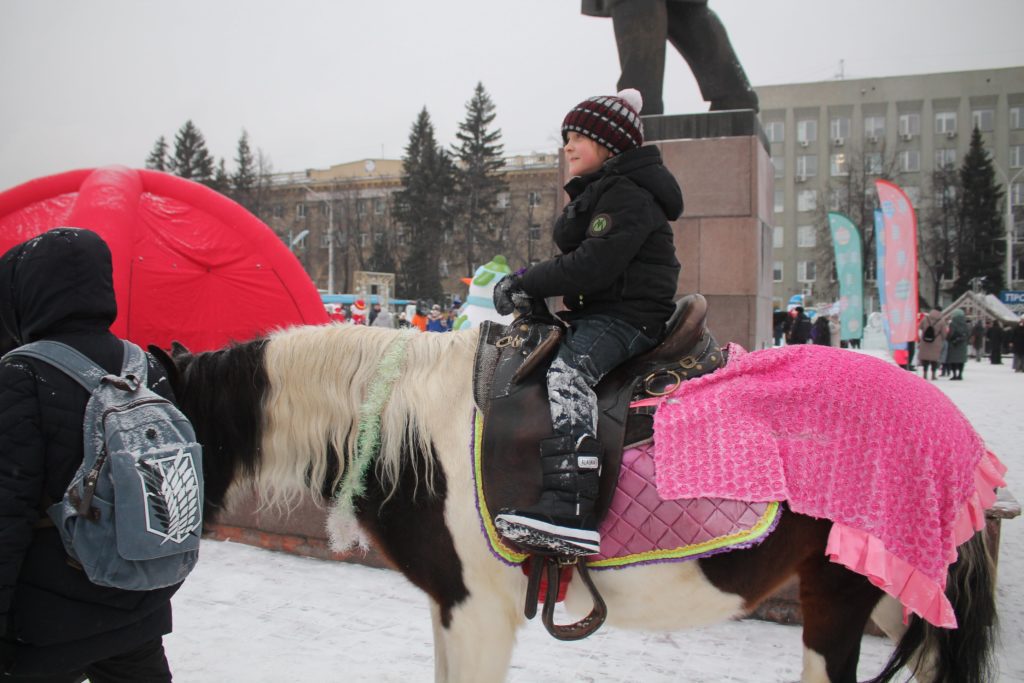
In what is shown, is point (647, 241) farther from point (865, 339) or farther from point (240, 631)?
point (865, 339)

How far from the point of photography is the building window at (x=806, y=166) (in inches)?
2498

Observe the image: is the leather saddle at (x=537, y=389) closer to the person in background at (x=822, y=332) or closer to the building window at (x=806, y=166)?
the person in background at (x=822, y=332)

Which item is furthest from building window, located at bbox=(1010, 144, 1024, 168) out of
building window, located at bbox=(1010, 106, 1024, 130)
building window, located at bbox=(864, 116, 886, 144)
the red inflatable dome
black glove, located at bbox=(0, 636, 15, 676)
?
black glove, located at bbox=(0, 636, 15, 676)

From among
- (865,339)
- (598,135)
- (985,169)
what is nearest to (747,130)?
(598,135)

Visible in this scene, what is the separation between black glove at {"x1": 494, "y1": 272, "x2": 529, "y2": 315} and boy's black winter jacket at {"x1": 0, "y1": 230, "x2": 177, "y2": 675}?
1.18 m

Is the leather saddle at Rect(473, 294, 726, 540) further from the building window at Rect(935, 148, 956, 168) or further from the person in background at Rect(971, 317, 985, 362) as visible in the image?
the building window at Rect(935, 148, 956, 168)

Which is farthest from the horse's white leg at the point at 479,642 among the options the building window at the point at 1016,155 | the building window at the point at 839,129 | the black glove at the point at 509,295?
the building window at the point at 1016,155

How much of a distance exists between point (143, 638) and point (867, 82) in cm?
7396

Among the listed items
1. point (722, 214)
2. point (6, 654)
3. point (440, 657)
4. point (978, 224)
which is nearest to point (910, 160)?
point (978, 224)

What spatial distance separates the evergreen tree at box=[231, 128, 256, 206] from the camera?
56.5 metres

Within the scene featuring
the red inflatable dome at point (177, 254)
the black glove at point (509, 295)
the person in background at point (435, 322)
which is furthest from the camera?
the person in background at point (435, 322)

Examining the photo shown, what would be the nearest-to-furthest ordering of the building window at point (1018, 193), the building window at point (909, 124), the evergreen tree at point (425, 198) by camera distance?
1. the evergreen tree at point (425, 198)
2. the building window at point (1018, 193)
3. the building window at point (909, 124)

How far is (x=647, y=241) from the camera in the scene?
7.80 feet

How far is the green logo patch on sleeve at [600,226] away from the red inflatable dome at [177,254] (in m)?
4.84
